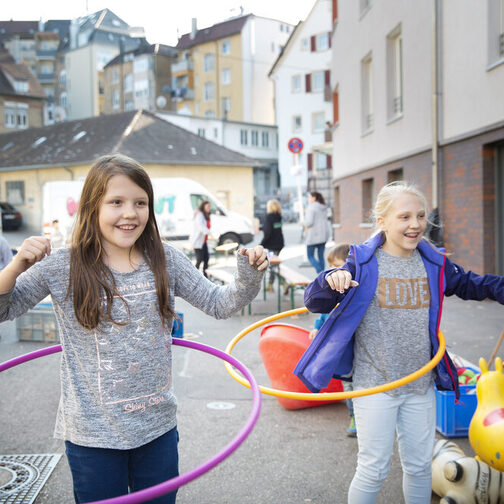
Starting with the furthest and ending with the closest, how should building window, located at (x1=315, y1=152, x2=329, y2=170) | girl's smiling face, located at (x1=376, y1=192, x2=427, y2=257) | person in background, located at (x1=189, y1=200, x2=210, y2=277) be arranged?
building window, located at (x1=315, y1=152, x2=329, y2=170) → person in background, located at (x1=189, y1=200, x2=210, y2=277) → girl's smiling face, located at (x1=376, y1=192, x2=427, y2=257)

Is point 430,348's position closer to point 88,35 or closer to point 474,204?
point 474,204

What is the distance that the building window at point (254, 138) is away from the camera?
56.1 meters

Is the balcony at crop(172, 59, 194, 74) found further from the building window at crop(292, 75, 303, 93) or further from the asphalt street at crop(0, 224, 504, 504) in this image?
the asphalt street at crop(0, 224, 504, 504)

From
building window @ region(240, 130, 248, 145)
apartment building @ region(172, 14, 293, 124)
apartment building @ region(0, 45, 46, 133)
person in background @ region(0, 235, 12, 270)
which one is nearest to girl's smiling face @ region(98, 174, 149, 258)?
person in background @ region(0, 235, 12, 270)

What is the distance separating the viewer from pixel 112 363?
7.55 ft

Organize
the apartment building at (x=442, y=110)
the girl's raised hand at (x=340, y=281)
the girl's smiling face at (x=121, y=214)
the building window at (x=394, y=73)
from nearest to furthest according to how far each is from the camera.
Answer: the girl's smiling face at (x=121, y=214) → the girl's raised hand at (x=340, y=281) → the apartment building at (x=442, y=110) → the building window at (x=394, y=73)

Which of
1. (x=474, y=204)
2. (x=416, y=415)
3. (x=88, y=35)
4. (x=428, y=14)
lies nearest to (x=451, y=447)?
(x=416, y=415)

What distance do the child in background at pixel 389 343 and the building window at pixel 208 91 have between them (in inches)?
2308

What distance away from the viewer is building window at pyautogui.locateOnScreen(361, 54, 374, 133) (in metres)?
18.3

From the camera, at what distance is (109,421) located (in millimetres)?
2281

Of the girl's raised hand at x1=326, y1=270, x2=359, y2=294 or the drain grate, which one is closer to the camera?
the girl's raised hand at x1=326, y1=270, x2=359, y2=294

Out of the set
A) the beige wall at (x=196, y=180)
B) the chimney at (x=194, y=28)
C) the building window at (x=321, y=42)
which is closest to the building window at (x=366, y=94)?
the beige wall at (x=196, y=180)

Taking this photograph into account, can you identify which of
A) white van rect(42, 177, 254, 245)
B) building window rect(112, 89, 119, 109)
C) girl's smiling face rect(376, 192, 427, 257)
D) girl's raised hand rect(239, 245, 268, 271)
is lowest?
girl's raised hand rect(239, 245, 268, 271)

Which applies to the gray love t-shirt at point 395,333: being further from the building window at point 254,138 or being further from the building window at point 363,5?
the building window at point 254,138
